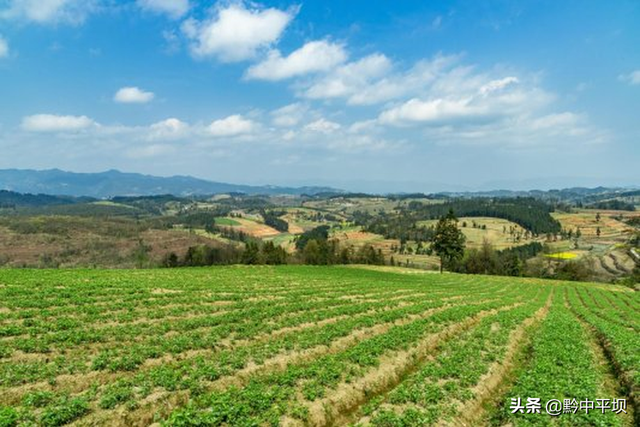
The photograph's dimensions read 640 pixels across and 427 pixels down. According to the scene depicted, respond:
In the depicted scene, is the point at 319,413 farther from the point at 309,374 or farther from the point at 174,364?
the point at 174,364

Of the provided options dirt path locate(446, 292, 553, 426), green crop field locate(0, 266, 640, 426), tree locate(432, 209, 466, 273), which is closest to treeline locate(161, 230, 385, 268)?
tree locate(432, 209, 466, 273)

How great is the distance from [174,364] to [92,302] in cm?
1426

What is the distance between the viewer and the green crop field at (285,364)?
41.2ft

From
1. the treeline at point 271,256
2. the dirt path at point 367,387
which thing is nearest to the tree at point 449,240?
the treeline at point 271,256

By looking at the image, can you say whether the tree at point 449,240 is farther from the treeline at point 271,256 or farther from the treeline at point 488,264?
the treeline at point 271,256

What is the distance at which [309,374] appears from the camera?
1573 centimetres

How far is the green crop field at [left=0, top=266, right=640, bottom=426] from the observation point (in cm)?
1256

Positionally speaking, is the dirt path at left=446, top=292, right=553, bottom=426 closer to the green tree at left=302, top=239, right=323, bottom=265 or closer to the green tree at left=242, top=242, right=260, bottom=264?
the green tree at left=242, top=242, right=260, bottom=264

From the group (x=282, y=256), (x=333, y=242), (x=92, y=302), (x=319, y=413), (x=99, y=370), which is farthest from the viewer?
(x=333, y=242)

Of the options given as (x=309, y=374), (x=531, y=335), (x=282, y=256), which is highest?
(x=309, y=374)

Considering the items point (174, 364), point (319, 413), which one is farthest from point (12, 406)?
point (319, 413)

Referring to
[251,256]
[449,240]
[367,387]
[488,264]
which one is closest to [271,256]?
[251,256]

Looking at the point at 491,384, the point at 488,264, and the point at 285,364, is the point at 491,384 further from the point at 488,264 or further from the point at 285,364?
the point at 488,264

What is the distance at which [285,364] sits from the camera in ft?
57.3
